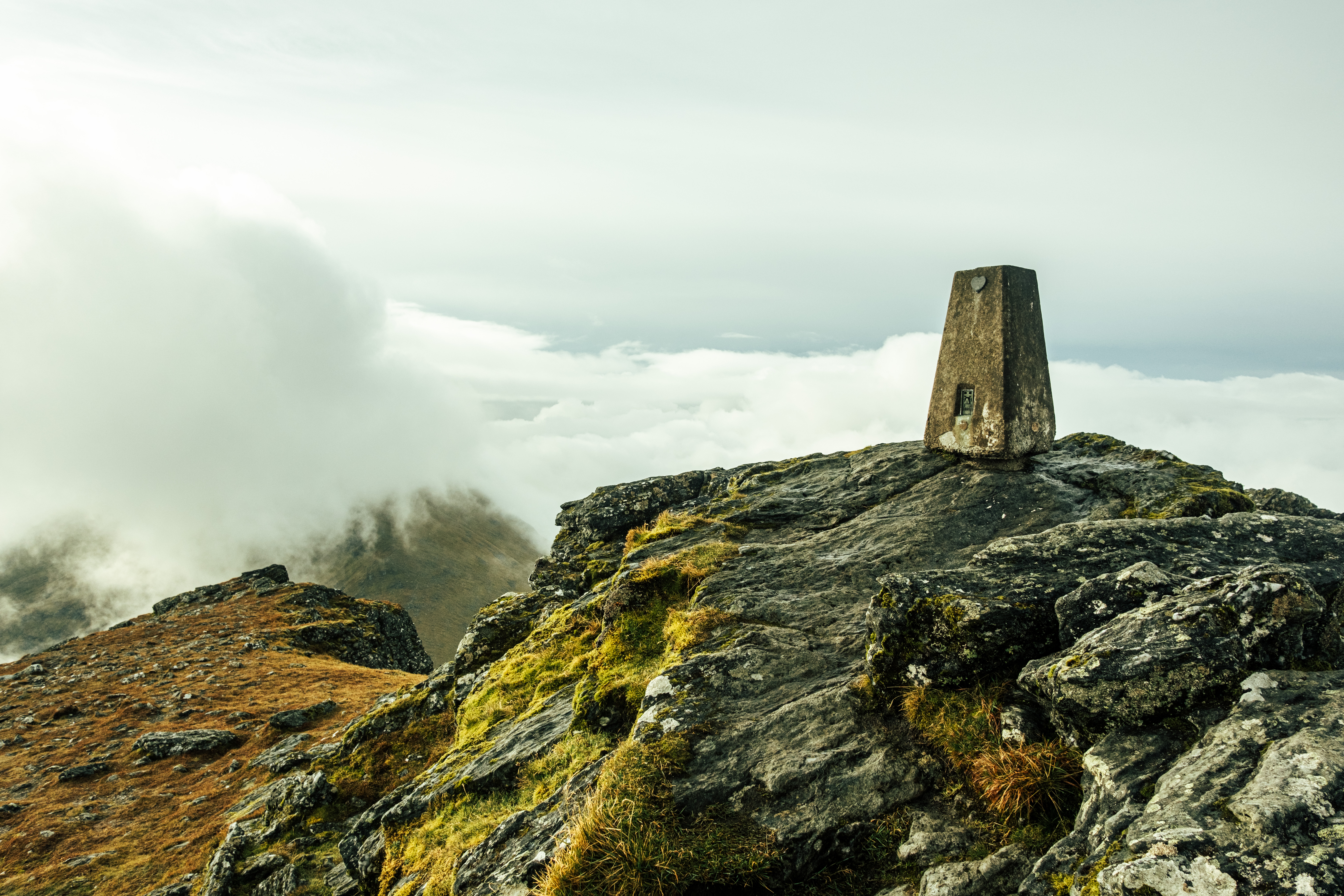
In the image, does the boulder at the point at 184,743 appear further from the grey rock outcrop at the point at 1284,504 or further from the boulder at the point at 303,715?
the grey rock outcrop at the point at 1284,504

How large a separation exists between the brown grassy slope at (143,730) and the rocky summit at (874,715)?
1.71ft

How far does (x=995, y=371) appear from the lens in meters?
19.8

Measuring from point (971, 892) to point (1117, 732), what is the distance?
8.15 ft

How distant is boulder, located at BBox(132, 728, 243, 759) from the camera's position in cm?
3359

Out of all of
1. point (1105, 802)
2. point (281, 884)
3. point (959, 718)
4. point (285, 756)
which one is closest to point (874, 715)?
point (959, 718)

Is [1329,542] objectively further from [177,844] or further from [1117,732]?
[177,844]

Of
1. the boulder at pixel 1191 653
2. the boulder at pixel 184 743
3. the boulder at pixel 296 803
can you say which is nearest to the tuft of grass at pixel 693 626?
the boulder at pixel 1191 653

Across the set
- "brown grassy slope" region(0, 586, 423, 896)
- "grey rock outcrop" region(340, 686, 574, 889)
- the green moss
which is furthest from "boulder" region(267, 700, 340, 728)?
the green moss

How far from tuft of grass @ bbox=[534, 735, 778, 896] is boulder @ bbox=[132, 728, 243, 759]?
1337 inches

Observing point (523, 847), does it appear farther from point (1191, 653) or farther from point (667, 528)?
point (667, 528)

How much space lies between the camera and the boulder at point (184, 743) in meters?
33.6

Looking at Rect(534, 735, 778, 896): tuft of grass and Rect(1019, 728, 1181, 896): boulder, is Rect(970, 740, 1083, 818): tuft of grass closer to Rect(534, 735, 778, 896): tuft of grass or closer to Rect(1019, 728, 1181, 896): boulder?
Rect(1019, 728, 1181, 896): boulder

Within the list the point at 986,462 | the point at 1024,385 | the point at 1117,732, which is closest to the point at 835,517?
the point at 986,462

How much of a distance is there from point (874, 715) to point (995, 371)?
1293 centimetres
